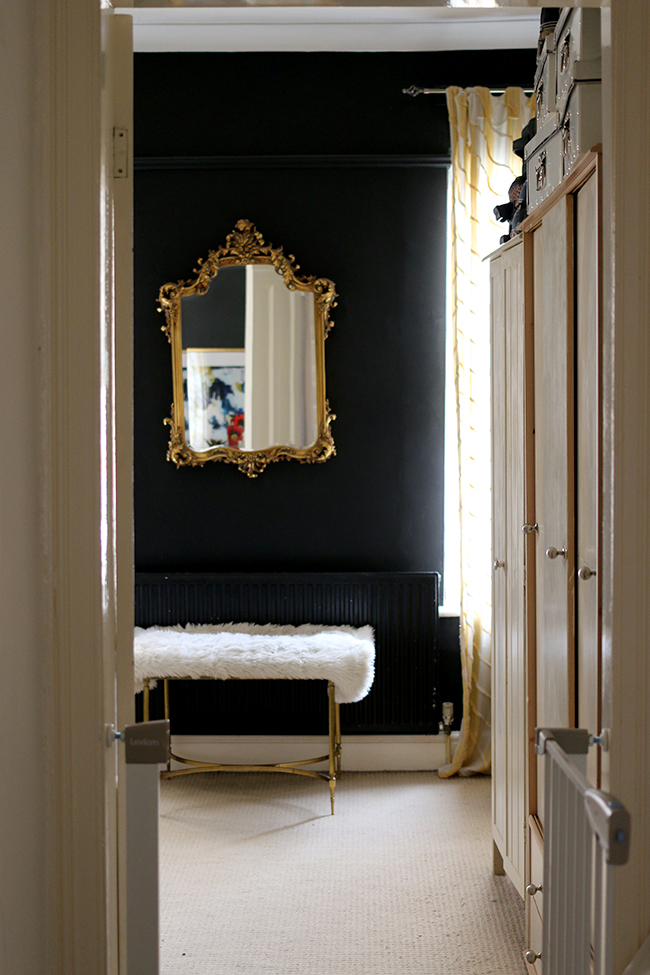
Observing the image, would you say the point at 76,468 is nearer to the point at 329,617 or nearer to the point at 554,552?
the point at 554,552

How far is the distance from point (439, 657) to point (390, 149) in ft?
7.46

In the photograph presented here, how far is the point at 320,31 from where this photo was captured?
3.70 m

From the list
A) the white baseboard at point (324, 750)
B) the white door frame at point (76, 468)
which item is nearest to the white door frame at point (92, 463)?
the white door frame at point (76, 468)

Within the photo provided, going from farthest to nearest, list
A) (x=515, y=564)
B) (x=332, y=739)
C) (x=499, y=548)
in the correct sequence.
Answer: (x=332, y=739), (x=499, y=548), (x=515, y=564)

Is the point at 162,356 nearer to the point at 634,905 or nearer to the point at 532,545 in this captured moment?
the point at 532,545

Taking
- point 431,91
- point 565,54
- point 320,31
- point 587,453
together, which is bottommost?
point 587,453

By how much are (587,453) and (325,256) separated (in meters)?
2.33

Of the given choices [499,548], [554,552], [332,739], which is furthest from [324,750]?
[554,552]

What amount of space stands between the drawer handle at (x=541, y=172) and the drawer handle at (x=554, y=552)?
0.89 metres

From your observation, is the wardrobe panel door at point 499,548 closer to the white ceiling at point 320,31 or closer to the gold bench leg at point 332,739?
the gold bench leg at point 332,739

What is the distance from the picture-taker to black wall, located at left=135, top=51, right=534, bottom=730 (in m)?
3.85

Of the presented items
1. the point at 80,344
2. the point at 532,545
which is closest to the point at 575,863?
the point at 80,344

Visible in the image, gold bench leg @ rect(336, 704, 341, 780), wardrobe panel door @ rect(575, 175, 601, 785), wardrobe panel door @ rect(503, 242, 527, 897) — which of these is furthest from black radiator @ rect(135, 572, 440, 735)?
wardrobe panel door @ rect(575, 175, 601, 785)

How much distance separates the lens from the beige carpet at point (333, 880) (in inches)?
94.1
